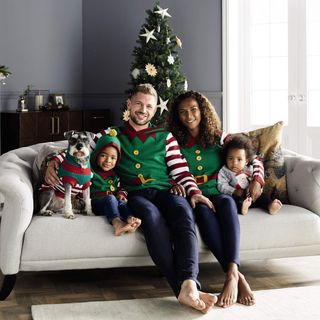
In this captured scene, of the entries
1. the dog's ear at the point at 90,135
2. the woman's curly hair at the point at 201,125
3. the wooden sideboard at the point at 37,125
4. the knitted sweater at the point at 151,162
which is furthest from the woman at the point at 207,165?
the wooden sideboard at the point at 37,125

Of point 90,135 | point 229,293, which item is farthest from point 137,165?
point 229,293

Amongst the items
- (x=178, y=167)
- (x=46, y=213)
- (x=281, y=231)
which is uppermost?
(x=178, y=167)

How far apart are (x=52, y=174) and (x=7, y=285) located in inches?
24.2

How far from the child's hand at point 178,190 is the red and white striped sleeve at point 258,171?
443mm

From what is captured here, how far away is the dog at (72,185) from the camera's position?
10.8 ft

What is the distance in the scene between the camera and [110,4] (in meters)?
6.92

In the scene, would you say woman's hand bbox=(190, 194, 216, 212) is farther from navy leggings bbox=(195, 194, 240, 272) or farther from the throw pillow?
the throw pillow

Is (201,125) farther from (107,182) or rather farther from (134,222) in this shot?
(134,222)

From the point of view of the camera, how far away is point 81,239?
3.17 m

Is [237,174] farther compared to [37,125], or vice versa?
[37,125]

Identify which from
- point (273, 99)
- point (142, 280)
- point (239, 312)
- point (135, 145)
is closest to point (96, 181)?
point (135, 145)

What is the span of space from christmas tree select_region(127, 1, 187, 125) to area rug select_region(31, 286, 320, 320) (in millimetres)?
3190

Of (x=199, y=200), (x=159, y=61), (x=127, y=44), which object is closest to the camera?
(x=199, y=200)

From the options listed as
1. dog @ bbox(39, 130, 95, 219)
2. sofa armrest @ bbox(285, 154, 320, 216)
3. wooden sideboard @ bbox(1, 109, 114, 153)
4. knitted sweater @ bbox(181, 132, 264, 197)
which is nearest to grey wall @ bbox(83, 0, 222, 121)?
wooden sideboard @ bbox(1, 109, 114, 153)
